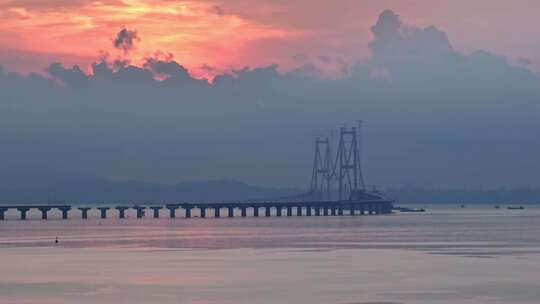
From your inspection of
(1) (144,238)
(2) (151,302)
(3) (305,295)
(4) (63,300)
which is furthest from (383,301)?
(1) (144,238)

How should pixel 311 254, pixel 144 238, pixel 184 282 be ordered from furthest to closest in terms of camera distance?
pixel 144 238 < pixel 311 254 < pixel 184 282

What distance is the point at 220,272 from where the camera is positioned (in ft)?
217

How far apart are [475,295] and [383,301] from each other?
4.89 meters

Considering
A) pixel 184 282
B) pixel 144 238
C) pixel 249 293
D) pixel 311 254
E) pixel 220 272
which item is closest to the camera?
pixel 249 293

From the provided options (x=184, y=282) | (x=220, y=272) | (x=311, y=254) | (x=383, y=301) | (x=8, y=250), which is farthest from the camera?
(x=8, y=250)

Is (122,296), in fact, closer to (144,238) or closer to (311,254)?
(311,254)

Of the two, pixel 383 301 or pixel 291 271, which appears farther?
pixel 291 271

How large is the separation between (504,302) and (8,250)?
48.7 meters

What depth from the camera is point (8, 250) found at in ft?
296

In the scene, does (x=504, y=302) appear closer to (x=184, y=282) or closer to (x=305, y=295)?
(x=305, y=295)

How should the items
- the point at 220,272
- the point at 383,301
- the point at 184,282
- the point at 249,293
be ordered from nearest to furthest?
the point at 383,301 → the point at 249,293 → the point at 184,282 → the point at 220,272

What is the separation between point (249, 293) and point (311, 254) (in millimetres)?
27993

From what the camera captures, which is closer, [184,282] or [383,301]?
[383,301]

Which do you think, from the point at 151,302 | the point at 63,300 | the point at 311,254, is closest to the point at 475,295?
the point at 151,302
